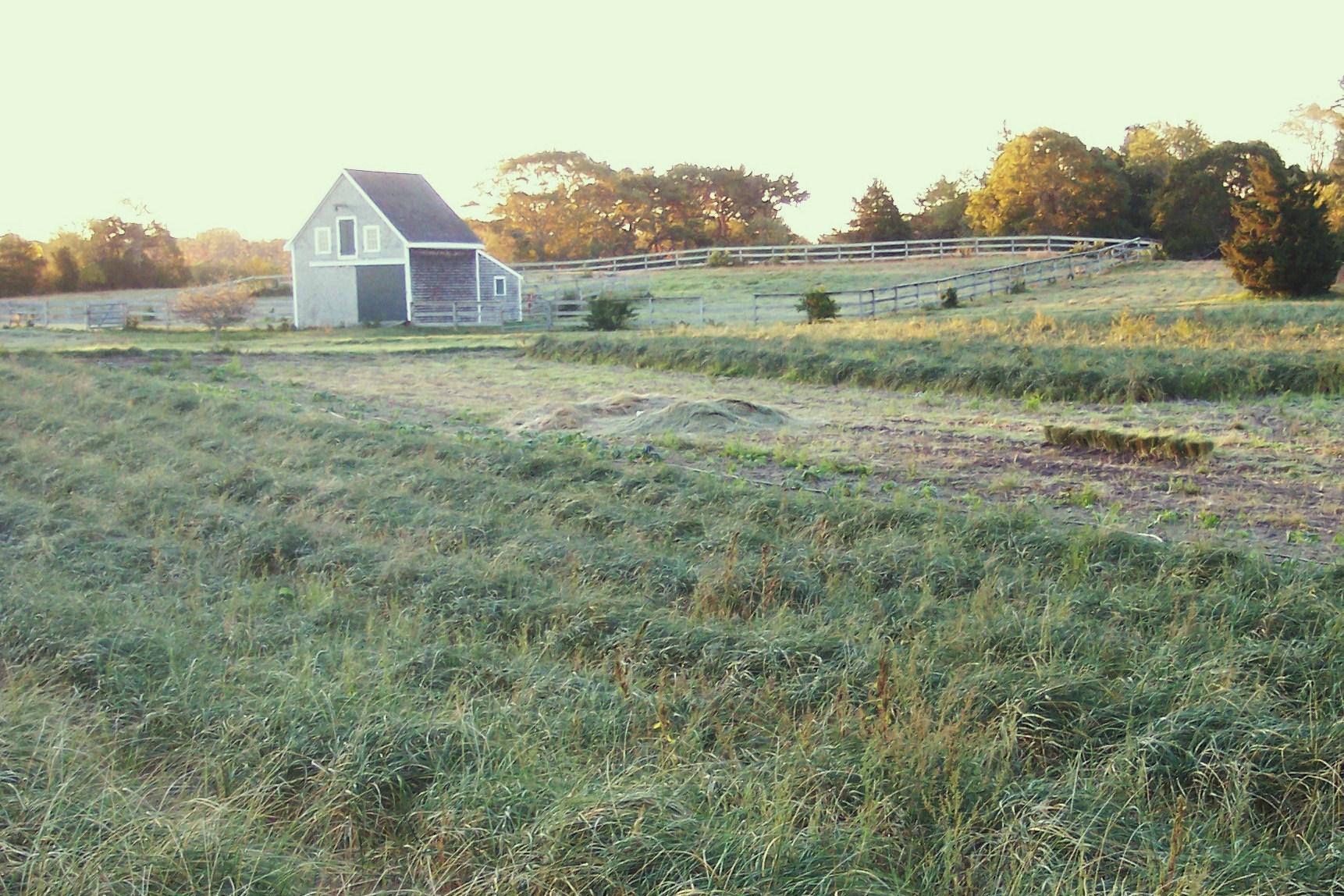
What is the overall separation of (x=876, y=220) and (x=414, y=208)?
25265mm

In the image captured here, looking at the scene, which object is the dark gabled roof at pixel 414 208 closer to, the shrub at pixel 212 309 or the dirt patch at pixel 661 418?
the shrub at pixel 212 309

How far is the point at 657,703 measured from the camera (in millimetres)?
5152

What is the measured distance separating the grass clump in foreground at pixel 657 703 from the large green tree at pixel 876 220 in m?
52.1

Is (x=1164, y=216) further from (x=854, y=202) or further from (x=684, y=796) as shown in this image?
(x=684, y=796)

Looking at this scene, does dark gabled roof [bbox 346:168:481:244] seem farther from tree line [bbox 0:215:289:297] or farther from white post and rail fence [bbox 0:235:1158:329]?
tree line [bbox 0:215:289:297]

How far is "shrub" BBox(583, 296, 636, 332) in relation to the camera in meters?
36.5

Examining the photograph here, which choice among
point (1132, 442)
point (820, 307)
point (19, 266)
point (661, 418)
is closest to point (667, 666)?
point (1132, 442)

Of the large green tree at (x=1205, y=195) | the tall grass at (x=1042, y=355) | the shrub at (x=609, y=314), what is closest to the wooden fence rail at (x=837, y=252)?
the large green tree at (x=1205, y=195)

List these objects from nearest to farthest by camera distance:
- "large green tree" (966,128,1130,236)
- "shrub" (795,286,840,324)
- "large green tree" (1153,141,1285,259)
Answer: "shrub" (795,286,840,324), "large green tree" (1153,141,1285,259), "large green tree" (966,128,1130,236)

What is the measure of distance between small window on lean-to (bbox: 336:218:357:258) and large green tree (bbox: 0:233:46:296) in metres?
27.2

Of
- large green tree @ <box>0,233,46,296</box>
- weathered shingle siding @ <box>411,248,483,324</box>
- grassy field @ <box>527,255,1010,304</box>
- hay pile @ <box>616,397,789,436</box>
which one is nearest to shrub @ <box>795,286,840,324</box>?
grassy field @ <box>527,255,1010,304</box>

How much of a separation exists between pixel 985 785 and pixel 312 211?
4337 cm

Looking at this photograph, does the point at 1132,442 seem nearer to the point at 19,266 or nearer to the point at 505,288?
the point at 505,288

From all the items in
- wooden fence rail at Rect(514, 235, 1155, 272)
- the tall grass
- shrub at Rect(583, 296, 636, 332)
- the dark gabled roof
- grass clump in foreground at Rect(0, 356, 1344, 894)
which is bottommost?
grass clump in foreground at Rect(0, 356, 1344, 894)
